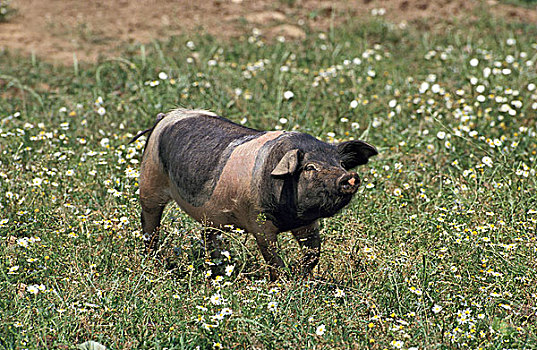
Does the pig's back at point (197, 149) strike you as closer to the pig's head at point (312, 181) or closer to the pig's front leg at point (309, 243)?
the pig's head at point (312, 181)

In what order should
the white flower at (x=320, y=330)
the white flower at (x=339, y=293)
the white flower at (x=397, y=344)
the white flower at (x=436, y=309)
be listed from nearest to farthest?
the white flower at (x=397, y=344) → the white flower at (x=320, y=330) → the white flower at (x=436, y=309) → the white flower at (x=339, y=293)

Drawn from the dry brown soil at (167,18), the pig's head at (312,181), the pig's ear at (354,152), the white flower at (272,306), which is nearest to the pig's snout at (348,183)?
the pig's head at (312,181)

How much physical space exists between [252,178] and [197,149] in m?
0.48

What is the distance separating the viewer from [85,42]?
8578 millimetres

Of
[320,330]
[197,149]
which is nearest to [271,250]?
[320,330]

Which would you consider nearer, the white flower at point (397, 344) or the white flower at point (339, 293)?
the white flower at point (397, 344)

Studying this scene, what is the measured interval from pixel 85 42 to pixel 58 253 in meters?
4.91

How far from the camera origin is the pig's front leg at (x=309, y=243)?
3986 millimetres

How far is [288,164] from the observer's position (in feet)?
12.0

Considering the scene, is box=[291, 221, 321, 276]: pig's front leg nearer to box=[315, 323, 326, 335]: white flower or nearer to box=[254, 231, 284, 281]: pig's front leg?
box=[254, 231, 284, 281]: pig's front leg

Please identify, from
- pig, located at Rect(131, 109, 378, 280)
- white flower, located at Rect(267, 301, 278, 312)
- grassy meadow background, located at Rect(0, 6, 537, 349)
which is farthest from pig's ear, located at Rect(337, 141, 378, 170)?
white flower, located at Rect(267, 301, 278, 312)

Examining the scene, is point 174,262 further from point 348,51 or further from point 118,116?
point 348,51

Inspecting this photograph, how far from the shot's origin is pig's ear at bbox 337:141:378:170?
3887 millimetres

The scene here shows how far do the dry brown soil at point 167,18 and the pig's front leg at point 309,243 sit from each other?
4898 millimetres
